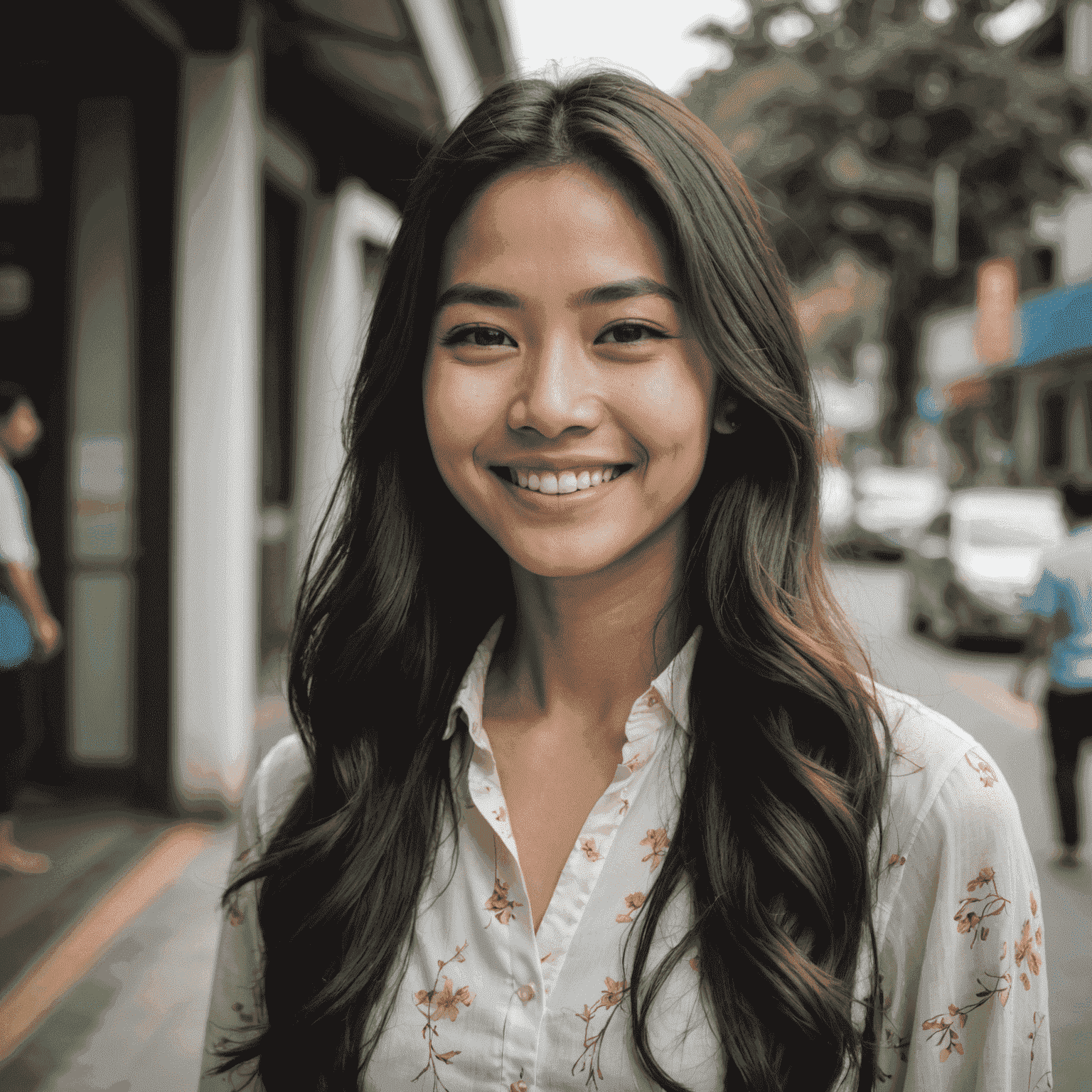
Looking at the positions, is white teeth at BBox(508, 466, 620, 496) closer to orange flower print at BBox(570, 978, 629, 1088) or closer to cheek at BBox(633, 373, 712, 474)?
cheek at BBox(633, 373, 712, 474)

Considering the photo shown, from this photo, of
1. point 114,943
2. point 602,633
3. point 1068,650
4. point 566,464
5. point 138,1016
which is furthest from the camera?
point 1068,650

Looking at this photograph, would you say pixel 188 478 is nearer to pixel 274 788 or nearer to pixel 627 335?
pixel 274 788

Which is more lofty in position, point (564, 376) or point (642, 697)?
point (564, 376)

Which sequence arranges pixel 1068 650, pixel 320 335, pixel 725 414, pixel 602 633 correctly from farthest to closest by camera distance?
pixel 320 335, pixel 1068 650, pixel 602 633, pixel 725 414

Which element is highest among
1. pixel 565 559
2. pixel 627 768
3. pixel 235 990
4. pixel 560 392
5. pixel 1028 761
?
pixel 560 392

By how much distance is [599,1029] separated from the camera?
50.4 inches

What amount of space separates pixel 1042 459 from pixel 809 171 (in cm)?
761

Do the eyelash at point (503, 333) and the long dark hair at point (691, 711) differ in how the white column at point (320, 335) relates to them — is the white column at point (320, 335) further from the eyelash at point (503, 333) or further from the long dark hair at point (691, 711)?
the eyelash at point (503, 333)

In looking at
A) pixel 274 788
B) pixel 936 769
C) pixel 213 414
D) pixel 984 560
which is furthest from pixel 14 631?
pixel 984 560

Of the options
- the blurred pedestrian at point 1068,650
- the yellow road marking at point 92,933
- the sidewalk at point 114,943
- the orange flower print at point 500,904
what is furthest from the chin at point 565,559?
the blurred pedestrian at point 1068,650

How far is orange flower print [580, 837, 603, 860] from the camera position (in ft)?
4.52

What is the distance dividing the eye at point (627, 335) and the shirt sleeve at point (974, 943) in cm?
66

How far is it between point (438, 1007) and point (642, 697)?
0.50 m

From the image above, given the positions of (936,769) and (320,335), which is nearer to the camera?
(936,769)
